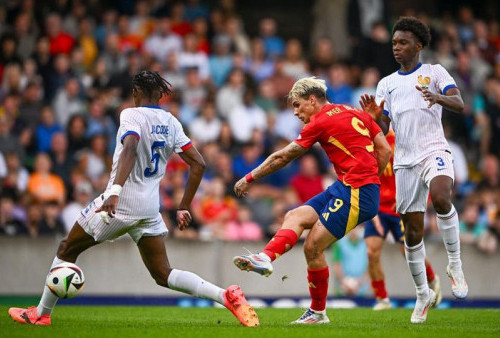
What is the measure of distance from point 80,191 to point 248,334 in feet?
25.8

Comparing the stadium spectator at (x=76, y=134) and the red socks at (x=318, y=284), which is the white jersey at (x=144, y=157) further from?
the stadium spectator at (x=76, y=134)

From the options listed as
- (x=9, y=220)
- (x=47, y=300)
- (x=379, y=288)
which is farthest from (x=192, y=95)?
(x=47, y=300)

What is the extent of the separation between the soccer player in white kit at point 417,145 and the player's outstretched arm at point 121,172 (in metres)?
2.56

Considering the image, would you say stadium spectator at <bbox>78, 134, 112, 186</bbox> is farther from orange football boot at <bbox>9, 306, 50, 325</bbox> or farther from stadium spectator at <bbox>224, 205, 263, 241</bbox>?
orange football boot at <bbox>9, 306, 50, 325</bbox>

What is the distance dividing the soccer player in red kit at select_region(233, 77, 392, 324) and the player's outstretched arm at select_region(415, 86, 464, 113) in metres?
0.74

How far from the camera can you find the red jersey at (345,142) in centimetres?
962

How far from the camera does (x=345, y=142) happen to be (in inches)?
381

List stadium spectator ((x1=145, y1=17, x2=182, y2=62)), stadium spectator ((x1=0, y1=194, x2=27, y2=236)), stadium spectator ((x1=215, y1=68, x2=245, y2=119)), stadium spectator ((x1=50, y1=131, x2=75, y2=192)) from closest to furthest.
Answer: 1. stadium spectator ((x1=0, y1=194, x2=27, y2=236))
2. stadium spectator ((x1=50, y1=131, x2=75, y2=192))
3. stadium spectator ((x1=215, y1=68, x2=245, y2=119))
4. stadium spectator ((x1=145, y1=17, x2=182, y2=62))

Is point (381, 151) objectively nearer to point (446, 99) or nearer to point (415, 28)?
point (446, 99)

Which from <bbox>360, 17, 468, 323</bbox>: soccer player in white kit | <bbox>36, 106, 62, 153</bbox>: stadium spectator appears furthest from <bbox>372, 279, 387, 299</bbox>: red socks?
<bbox>36, 106, 62, 153</bbox>: stadium spectator

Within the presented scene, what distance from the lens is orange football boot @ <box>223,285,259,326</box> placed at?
9.20m

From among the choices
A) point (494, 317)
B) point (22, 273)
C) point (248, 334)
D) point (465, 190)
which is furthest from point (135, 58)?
point (248, 334)

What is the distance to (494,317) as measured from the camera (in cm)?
1163

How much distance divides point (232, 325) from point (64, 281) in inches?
67.0
